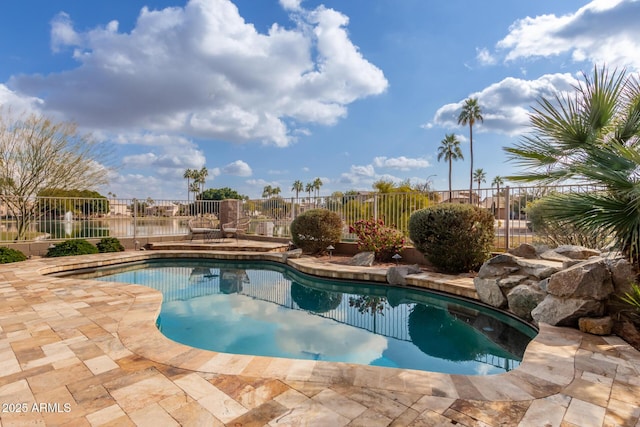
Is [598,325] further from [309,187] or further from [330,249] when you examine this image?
[309,187]

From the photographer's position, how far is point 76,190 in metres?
11.4

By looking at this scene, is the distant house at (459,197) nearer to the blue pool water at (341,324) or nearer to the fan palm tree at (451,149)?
the blue pool water at (341,324)

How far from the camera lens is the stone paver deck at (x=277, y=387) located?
1.81 meters

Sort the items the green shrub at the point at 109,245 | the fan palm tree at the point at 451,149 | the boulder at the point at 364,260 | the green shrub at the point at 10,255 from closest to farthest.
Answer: the boulder at the point at 364,260 < the green shrub at the point at 10,255 < the green shrub at the point at 109,245 < the fan palm tree at the point at 451,149

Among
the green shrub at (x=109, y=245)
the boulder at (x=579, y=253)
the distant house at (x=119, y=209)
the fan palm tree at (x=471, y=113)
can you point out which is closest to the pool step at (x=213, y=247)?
the green shrub at (x=109, y=245)

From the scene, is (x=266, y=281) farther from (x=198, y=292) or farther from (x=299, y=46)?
(x=299, y=46)

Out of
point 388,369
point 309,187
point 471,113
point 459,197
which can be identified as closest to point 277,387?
point 388,369

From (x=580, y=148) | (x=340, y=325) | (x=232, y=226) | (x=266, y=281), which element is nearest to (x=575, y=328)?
(x=580, y=148)

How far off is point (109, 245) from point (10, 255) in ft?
7.10

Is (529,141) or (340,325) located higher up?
(529,141)

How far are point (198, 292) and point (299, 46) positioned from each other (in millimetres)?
6620

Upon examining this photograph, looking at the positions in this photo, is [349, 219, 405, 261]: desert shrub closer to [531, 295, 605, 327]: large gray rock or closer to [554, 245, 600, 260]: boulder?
[554, 245, 600, 260]: boulder

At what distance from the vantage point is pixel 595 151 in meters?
3.07

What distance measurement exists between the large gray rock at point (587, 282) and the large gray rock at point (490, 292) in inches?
42.3
